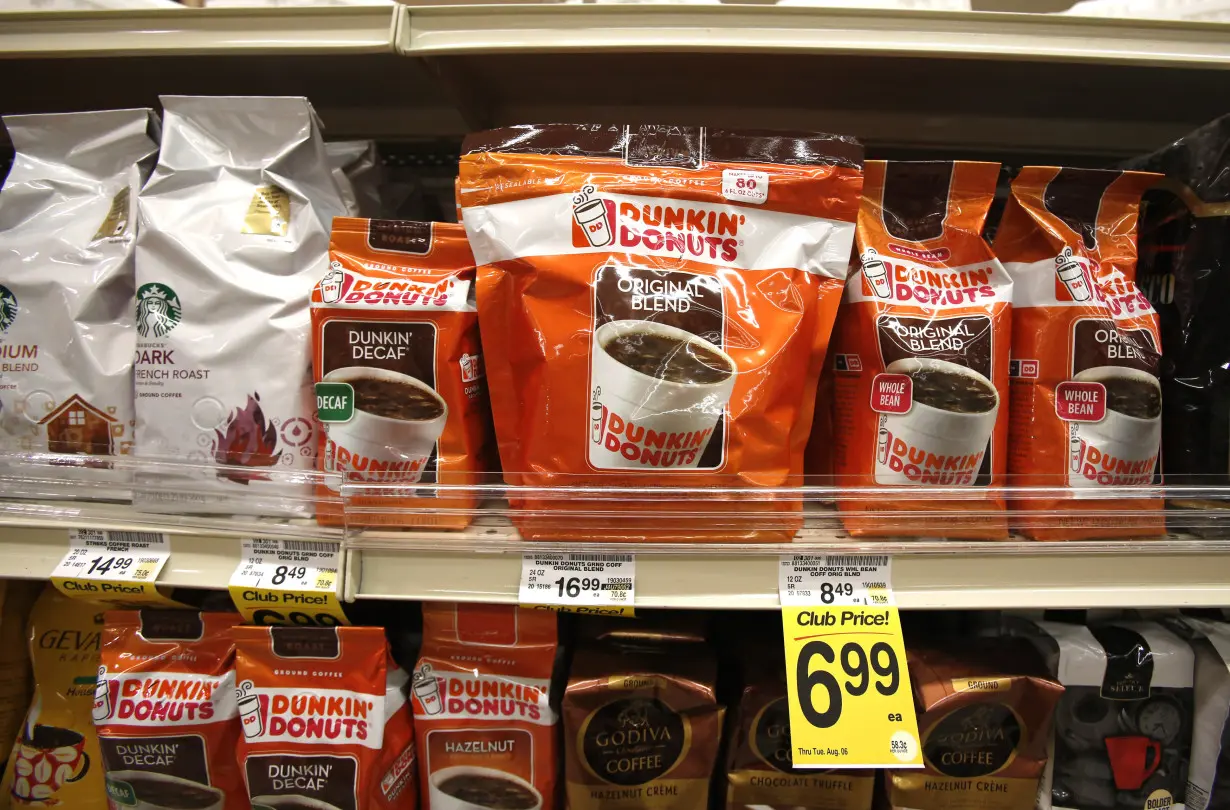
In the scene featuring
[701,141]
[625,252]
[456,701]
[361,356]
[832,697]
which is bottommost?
[456,701]

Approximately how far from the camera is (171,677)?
822 mm

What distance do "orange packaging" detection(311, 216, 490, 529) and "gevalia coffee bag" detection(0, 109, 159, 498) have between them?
0.32 m

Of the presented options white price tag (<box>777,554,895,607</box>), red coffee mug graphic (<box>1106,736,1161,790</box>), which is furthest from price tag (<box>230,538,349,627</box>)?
red coffee mug graphic (<box>1106,736,1161,790</box>)

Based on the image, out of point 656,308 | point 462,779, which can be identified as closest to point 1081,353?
point 656,308

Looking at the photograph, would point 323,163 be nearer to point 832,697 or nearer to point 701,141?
point 701,141

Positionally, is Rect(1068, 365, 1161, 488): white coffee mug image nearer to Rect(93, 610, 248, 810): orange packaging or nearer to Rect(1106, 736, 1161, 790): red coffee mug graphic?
Rect(1106, 736, 1161, 790): red coffee mug graphic

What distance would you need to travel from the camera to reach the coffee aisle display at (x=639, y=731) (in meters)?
0.79

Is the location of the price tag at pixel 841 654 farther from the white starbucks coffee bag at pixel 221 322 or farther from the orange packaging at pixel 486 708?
the white starbucks coffee bag at pixel 221 322

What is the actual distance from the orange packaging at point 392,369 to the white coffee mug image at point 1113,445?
0.74 m

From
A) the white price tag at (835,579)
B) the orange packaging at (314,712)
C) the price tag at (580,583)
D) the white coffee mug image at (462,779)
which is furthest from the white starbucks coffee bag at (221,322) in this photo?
the white price tag at (835,579)

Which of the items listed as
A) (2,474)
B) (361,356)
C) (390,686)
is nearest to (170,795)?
(390,686)

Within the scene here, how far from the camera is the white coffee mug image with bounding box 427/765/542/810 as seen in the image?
0.84 meters

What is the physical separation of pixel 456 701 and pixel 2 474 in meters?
0.62

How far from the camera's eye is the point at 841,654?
2.28ft
